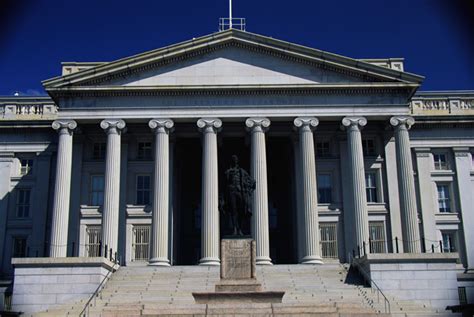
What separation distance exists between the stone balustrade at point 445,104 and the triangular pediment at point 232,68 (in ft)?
24.1

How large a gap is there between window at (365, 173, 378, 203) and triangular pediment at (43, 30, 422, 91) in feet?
23.7

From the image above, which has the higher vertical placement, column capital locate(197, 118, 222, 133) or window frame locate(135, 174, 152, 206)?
column capital locate(197, 118, 222, 133)

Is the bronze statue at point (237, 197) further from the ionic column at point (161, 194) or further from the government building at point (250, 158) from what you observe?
the ionic column at point (161, 194)

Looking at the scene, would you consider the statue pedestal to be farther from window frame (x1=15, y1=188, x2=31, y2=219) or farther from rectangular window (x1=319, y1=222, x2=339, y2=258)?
window frame (x1=15, y1=188, x2=31, y2=219)

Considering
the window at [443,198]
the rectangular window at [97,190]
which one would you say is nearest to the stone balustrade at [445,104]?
Result: the window at [443,198]

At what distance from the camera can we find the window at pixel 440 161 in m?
48.0

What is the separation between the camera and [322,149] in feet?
151

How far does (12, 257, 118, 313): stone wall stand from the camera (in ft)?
108

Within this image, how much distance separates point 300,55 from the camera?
138 ft

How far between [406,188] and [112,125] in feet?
65.8

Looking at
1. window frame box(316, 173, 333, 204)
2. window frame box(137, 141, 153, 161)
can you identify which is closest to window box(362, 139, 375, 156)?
window frame box(316, 173, 333, 204)

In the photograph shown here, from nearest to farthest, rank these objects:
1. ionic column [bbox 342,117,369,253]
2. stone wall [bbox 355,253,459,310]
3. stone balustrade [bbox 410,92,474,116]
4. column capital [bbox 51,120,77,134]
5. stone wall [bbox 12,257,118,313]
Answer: stone wall [bbox 12,257,118,313] → stone wall [bbox 355,253,459,310] → ionic column [bbox 342,117,369,253] → column capital [bbox 51,120,77,134] → stone balustrade [bbox 410,92,474,116]

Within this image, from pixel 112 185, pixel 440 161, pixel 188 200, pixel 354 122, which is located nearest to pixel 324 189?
pixel 354 122

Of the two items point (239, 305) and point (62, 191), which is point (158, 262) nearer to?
point (62, 191)
